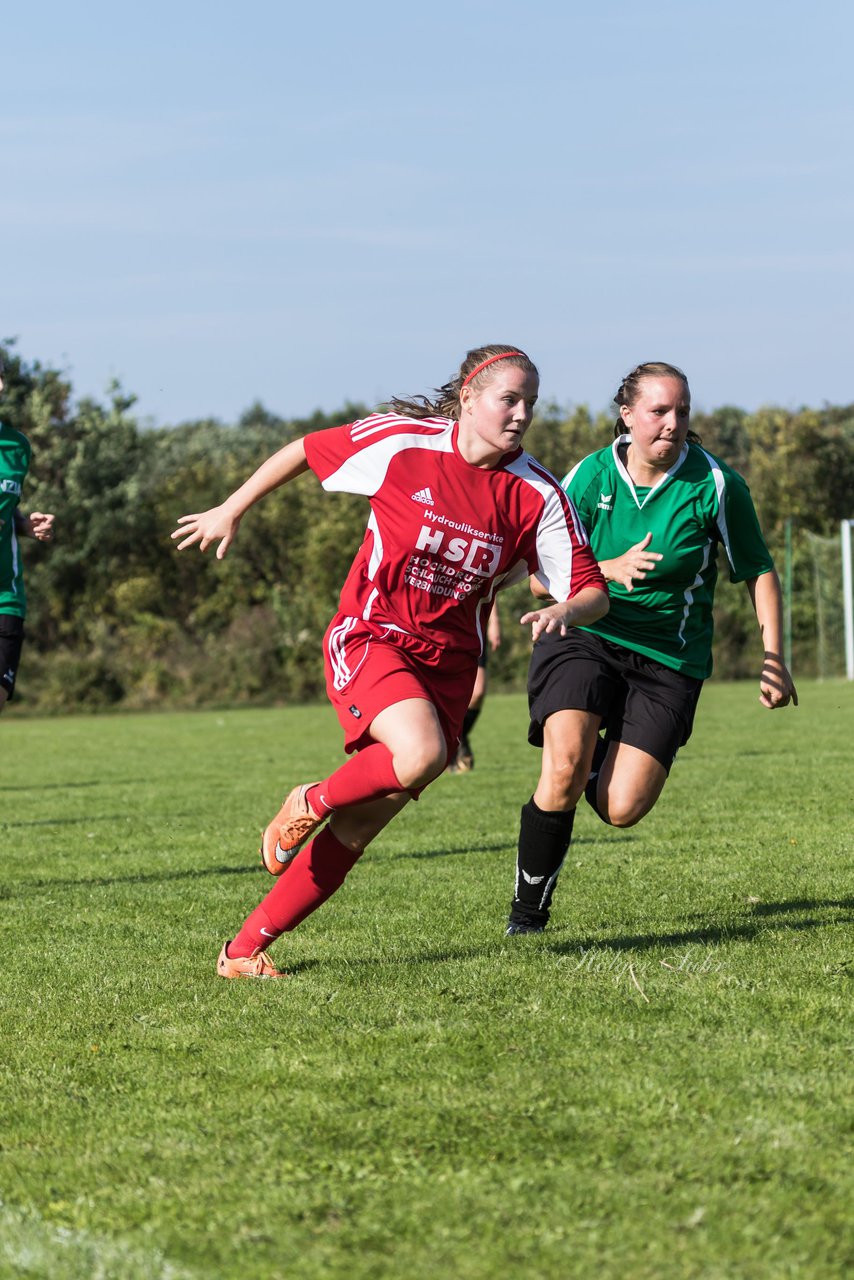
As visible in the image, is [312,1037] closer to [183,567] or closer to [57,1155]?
[57,1155]

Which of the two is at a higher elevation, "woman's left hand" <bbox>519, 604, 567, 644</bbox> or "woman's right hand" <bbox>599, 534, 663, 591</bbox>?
"woman's right hand" <bbox>599, 534, 663, 591</bbox>

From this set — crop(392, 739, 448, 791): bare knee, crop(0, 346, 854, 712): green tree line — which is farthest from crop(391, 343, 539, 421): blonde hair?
crop(0, 346, 854, 712): green tree line

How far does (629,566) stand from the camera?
5246 millimetres

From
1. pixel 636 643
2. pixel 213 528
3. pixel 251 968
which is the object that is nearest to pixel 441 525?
pixel 213 528

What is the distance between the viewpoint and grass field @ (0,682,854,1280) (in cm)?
267

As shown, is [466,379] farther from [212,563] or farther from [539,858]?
[212,563]

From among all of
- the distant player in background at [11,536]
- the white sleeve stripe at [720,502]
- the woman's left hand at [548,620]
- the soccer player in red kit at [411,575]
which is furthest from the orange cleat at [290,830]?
the distant player in background at [11,536]

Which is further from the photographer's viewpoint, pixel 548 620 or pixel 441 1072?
pixel 548 620

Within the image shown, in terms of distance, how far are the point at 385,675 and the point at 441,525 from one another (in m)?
0.52

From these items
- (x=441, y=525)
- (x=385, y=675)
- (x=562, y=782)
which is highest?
(x=441, y=525)

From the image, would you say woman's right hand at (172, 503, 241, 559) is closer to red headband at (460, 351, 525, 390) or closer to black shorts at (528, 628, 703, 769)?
red headband at (460, 351, 525, 390)

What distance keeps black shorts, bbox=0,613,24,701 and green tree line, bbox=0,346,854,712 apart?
25.4m

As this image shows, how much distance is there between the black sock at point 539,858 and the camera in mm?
5574

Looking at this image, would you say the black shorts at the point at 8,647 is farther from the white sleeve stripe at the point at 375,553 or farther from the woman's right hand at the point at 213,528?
the white sleeve stripe at the point at 375,553
